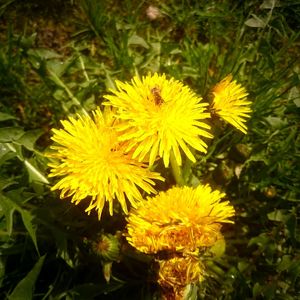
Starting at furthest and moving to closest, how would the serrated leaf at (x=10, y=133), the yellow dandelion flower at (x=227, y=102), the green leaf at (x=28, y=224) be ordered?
the serrated leaf at (x=10, y=133)
the green leaf at (x=28, y=224)
the yellow dandelion flower at (x=227, y=102)

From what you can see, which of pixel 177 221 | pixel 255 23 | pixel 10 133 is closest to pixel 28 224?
pixel 10 133

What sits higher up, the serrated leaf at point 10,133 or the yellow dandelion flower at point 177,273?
the serrated leaf at point 10,133

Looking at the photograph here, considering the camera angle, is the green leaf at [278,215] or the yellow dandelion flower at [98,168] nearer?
the yellow dandelion flower at [98,168]

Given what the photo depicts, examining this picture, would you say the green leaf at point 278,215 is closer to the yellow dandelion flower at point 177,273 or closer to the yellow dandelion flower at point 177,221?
the yellow dandelion flower at point 177,221

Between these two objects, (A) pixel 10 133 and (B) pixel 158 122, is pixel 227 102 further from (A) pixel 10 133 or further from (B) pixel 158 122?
(A) pixel 10 133

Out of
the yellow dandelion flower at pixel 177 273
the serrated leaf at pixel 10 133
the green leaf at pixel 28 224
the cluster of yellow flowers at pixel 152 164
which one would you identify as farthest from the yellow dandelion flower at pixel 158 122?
the serrated leaf at pixel 10 133

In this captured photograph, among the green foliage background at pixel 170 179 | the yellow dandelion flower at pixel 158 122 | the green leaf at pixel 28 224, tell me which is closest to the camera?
the yellow dandelion flower at pixel 158 122
